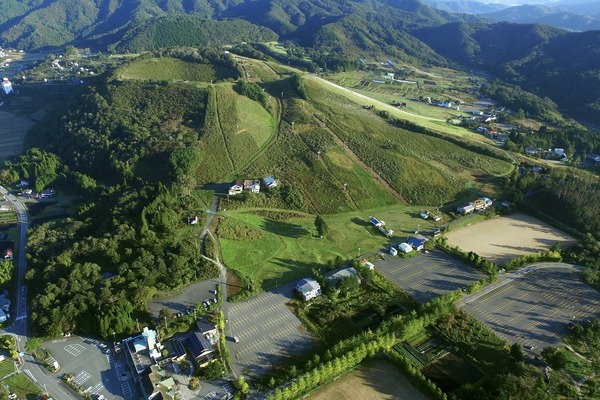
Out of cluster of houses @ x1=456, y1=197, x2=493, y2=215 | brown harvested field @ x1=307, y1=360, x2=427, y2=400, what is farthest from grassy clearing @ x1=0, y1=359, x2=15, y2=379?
cluster of houses @ x1=456, y1=197, x2=493, y2=215

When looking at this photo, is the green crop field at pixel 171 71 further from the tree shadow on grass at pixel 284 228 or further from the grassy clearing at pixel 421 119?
the tree shadow on grass at pixel 284 228

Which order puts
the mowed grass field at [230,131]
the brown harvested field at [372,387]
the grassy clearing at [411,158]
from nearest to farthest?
the brown harvested field at [372,387], the grassy clearing at [411,158], the mowed grass field at [230,131]

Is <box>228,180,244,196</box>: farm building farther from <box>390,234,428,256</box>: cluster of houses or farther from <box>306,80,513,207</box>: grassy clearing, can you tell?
<box>390,234,428,256</box>: cluster of houses


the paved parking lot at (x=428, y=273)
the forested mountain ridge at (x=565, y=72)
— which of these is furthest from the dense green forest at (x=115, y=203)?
the forested mountain ridge at (x=565, y=72)

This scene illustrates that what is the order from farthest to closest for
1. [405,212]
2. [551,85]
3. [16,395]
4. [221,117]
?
[551,85] → [221,117] → [405,212] → [16,395]

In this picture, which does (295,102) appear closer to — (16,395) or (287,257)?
(287,257)

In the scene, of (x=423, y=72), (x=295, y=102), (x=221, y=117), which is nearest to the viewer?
(x=221, y=117)

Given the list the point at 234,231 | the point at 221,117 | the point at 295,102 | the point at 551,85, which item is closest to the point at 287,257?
the point at 234,231
